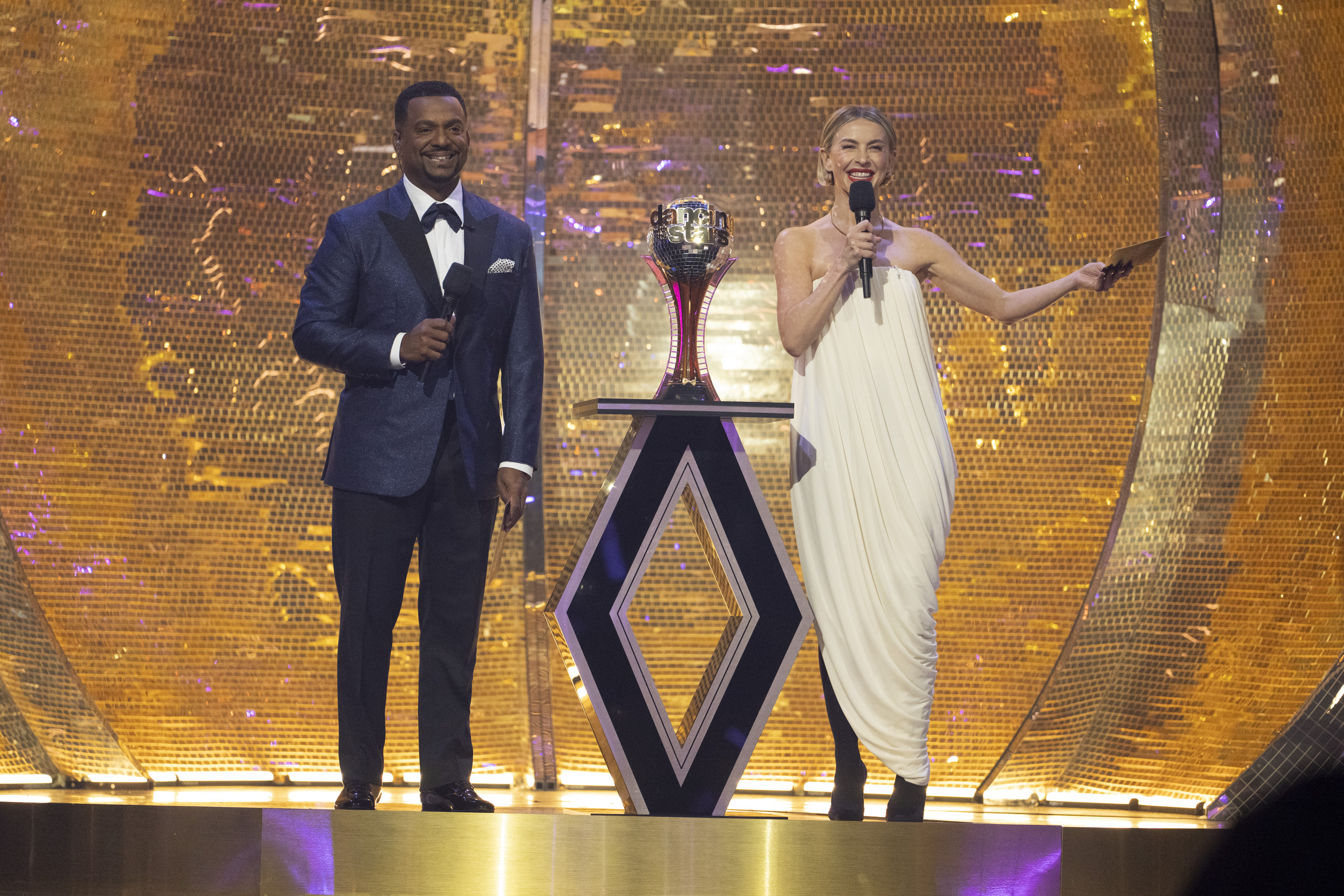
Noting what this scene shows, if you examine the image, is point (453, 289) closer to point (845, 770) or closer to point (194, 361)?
point (845, 770)

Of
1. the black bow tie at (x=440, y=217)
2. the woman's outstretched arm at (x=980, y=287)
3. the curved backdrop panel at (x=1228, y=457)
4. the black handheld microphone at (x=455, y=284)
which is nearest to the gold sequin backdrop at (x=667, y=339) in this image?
the curved backdrop panel at (x=1228, y=457)

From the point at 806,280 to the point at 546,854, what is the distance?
1367 mm

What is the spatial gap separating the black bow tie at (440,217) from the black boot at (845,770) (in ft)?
4.20

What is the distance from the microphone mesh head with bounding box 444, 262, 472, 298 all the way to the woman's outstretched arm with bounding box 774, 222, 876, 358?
2.28ft

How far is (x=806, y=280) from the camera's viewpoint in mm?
2994

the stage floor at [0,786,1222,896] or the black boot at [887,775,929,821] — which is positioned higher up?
the black boot at [887,775,929,821]

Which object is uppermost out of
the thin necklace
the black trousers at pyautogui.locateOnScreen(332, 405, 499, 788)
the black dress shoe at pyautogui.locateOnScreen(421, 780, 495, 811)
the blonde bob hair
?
the blonde bob hair

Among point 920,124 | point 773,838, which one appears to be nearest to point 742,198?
point 920,124

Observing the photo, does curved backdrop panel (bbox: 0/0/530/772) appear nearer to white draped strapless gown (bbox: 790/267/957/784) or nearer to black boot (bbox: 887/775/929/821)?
white draped strapless gown (bbox: 790/267/957/784)

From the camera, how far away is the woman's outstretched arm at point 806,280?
2842 millimetres

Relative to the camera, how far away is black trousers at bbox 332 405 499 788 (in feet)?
9.23

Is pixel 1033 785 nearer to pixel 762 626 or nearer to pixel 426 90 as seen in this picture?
pixel 762 626

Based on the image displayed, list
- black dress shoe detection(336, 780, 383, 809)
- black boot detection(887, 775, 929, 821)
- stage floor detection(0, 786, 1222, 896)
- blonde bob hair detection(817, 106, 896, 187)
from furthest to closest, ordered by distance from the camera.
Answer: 1. blonde bob hair detection(817, 106, 896, 187)
2. black boot detection(887, 775, 929, 821)
3. black dress shoe detection(336, 780, 383, 809)
4. stage floor detection(0, 786, 1222, 896)

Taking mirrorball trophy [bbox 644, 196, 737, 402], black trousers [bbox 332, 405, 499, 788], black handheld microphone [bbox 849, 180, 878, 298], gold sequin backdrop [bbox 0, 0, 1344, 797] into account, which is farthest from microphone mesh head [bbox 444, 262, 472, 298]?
gold sequin backdrop [bbox 0, 0, 1344, 797]
